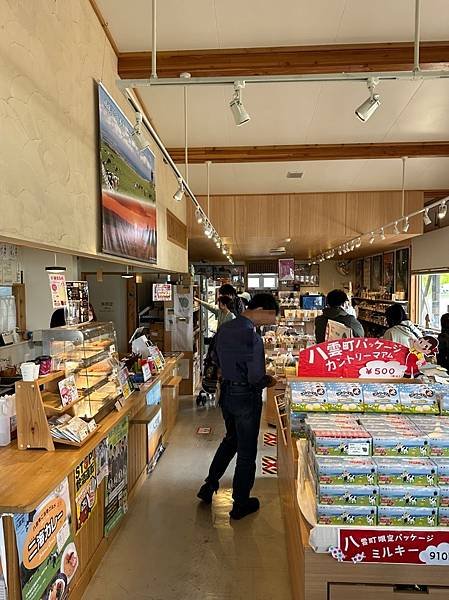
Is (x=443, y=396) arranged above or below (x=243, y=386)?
above

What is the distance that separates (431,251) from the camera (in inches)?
336

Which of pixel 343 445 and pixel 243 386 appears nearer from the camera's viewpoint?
pixel 343 445

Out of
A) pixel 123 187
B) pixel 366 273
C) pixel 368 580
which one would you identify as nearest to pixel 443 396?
pixel 368 580

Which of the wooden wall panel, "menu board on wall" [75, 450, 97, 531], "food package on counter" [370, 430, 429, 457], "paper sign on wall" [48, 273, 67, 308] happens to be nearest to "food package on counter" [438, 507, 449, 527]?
"food package on counter" [370, 430, 429, 457]

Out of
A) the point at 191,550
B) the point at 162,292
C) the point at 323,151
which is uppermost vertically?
the point at 323,151

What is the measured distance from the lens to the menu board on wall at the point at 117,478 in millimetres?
3281

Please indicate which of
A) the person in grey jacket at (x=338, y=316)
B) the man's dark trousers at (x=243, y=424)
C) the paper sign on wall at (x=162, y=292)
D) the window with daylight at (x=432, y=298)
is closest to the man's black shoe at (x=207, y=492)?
the man's dark trousers at (x=243, y=424)

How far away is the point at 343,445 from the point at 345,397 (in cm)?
67

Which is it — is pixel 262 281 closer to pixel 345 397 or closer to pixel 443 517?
pixel 345 397

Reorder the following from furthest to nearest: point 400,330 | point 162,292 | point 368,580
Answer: point 162,292 < point 400,330 < point 368,580

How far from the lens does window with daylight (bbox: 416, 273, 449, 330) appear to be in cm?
833

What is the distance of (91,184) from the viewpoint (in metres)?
2.91

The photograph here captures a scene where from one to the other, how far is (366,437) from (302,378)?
950mm

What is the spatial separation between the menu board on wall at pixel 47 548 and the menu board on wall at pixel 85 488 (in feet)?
0.48
